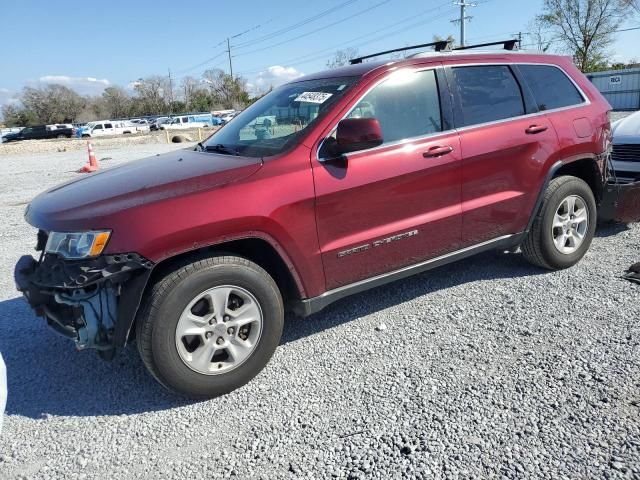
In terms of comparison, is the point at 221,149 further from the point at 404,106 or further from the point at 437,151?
the point at 437,151

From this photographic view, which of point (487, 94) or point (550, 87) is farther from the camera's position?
point (550, 87)

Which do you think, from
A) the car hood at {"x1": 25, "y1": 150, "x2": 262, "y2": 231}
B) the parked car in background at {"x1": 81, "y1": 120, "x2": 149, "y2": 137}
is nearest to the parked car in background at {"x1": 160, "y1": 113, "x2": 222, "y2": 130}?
the parked car in background at {"x1": 81, "y1": 120, "x2": 149, "y2": 137}

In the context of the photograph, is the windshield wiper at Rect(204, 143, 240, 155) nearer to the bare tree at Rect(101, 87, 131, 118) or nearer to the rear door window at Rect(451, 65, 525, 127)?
the rear door window at Rect(451, 65, 525, 127)

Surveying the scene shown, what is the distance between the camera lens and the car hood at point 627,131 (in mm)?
5473

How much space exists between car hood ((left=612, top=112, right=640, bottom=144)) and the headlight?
5363 millimetres

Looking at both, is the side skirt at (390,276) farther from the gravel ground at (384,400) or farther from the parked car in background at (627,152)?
the parked car in background at (627,152)

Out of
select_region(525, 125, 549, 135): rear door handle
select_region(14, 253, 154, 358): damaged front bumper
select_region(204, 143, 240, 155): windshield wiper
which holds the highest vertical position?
select_region(204, 143, 240, 155): windshield wiper

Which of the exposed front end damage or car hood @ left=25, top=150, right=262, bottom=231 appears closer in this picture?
the exposed front end damage

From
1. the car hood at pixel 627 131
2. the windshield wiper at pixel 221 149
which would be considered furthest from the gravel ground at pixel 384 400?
the car hood at pixel 627 131

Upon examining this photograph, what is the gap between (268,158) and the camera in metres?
3.13

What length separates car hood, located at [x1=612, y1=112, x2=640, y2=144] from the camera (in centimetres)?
547

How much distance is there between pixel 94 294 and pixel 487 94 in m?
3.15

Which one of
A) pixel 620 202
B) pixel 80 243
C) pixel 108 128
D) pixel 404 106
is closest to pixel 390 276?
pixel 404 106

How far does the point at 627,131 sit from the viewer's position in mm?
5629
